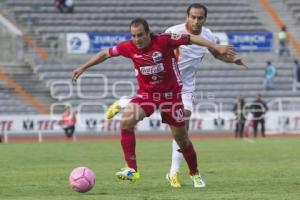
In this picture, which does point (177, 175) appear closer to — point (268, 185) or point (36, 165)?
point (268, 185)

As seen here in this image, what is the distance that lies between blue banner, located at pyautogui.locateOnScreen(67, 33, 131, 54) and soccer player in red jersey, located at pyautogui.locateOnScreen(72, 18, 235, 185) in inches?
950

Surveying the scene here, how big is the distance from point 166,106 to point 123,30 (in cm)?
2744

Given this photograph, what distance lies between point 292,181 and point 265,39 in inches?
1029

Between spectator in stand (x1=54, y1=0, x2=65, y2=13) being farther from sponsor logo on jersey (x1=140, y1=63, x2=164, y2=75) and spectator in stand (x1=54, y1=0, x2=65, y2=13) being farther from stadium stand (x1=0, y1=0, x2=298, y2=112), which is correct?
sponsor logo on jersey (x1=140, y1=63, x2=164, y2=75)

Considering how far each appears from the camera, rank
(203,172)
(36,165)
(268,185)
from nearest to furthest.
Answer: (268,185) < (203,172) < (36,165)

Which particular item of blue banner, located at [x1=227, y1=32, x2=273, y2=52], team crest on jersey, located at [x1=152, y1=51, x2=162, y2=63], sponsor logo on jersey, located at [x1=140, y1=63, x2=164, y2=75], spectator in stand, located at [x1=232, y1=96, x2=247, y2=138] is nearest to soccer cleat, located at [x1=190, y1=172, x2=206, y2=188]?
sponsor logo on jersey, located at [x1=140, y1=63, x2=164, y2=75]

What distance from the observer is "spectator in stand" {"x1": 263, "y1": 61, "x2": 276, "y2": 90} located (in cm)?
3684

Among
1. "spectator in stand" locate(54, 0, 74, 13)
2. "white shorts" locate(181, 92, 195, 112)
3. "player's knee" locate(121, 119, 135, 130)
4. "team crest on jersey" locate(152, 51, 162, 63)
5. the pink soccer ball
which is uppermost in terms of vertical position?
"spectator in stand" locate(54, 0, 74, 13)

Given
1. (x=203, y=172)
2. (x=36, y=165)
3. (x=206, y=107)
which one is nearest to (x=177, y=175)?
(x=203, y=172)

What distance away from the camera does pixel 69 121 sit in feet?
103

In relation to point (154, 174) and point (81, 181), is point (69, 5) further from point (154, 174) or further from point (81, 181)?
point (81, 181)

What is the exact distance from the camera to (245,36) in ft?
Answer: 123

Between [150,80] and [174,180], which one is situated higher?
[150,80]

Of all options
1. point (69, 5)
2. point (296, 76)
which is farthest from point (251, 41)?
point (69, 5)
